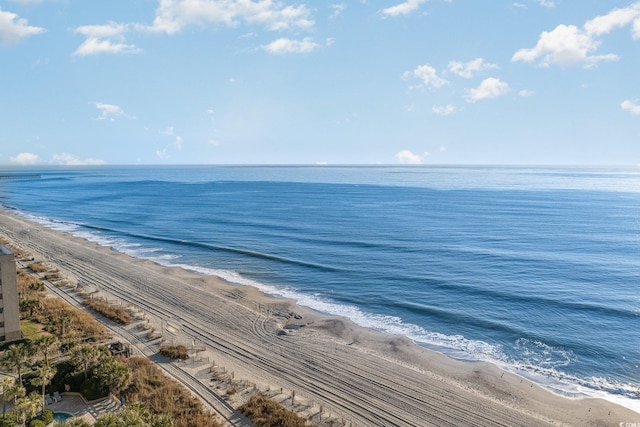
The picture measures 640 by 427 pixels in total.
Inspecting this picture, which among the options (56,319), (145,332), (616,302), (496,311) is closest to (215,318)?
(145,332)

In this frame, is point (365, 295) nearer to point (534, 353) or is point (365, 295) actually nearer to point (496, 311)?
point (496, 311)

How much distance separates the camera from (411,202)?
6284 inches

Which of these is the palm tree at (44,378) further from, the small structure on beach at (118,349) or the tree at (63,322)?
the tree at (63,322)

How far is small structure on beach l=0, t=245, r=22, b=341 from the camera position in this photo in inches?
1454

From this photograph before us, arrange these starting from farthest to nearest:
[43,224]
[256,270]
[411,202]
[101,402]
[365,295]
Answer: [411,202] < [43,224] < [256,270] < [365,295] < [101,402]

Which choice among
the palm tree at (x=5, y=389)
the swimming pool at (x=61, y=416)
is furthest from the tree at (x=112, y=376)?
the palm tree at (x=5, y=389)

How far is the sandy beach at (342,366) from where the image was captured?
30.9 m

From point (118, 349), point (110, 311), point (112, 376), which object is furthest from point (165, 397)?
point (110, 311)

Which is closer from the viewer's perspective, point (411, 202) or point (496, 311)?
point (496, 311)

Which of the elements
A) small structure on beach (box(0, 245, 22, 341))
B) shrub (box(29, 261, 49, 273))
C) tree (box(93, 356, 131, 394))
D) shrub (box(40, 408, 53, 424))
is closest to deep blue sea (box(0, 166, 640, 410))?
shrub (box(29, 261, 49, 273))

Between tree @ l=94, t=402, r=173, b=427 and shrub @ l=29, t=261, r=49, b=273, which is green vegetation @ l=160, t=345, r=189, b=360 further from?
shrub @ l=29, t=261, r=49, b=273

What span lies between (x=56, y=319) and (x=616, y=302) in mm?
62802

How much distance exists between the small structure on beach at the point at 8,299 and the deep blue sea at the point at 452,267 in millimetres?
28232

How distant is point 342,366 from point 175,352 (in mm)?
14590
